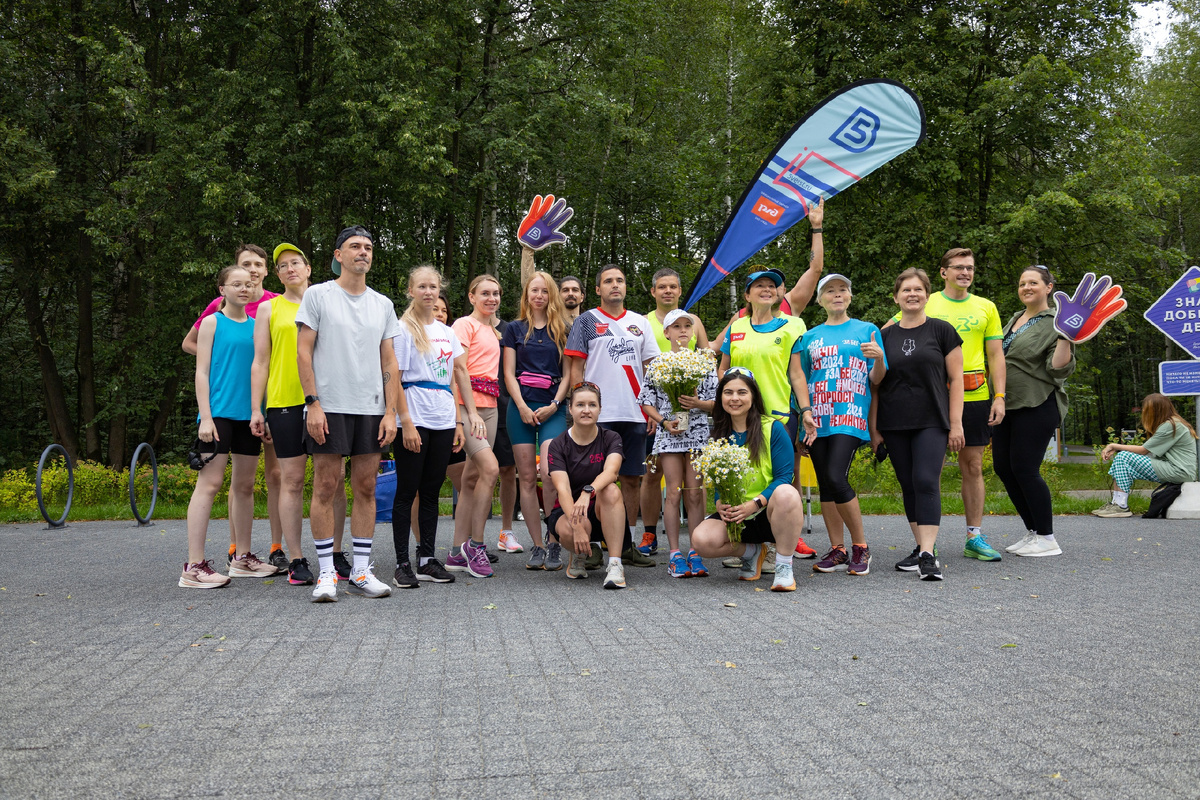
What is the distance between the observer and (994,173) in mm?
21438

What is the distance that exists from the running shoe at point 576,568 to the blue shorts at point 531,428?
37.6 inches

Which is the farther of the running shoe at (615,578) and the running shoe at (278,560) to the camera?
the running shoe at (278,560)

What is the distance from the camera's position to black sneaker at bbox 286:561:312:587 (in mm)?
5707

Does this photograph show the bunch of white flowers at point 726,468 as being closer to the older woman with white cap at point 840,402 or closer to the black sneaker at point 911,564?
the older woman with white cap at point 840,402

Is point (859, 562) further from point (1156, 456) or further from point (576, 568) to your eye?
point (1156, 456)

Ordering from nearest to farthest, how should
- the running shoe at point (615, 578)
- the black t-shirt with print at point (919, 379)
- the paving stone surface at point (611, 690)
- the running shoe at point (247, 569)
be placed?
the paving stone surface at point (611, 690) < the running shoe at point (615, 578) < the black t-shirt with print at point (919, 379) < the running shoe at point (247, 569)

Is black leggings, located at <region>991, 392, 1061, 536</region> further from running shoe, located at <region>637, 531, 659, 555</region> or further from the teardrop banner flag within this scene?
running shoe, located at <region>637, 531, 659, 555</region>

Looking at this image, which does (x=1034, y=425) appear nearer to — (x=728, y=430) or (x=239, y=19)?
(x=728, y=430)

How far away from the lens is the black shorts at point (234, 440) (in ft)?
18.7

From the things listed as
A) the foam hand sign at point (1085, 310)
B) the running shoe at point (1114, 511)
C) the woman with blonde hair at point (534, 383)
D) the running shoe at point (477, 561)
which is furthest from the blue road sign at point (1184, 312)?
the running shoe at point (477, 561)

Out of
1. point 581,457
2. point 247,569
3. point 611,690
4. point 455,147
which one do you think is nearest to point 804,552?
point 581,457

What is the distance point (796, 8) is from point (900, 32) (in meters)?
2.59

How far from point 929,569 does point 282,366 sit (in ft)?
14.7

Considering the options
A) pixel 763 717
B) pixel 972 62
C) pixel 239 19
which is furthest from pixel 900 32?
pixel 763 717
